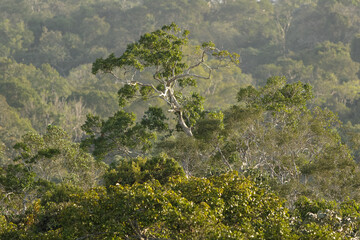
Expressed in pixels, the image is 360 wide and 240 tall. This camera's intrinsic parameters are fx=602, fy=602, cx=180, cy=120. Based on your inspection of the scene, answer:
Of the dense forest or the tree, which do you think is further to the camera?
the tree

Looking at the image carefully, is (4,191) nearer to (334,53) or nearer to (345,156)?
(345,156)

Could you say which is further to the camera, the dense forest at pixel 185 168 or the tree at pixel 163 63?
the tree at pixel 163 63

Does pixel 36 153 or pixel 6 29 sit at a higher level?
pixel 36 153

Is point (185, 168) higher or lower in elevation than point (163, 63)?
lower

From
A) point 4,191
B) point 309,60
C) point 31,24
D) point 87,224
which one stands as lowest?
point 31,24

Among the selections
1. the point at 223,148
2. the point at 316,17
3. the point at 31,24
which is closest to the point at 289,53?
the point at 316,17

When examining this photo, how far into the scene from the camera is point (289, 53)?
89.0 metres

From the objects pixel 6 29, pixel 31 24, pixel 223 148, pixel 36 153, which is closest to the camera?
pixel 223 148

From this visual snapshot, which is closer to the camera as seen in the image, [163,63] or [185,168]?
[163,63]

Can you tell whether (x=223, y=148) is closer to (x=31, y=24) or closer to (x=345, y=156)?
(x=345, y=156)

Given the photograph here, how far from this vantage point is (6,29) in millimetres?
98875

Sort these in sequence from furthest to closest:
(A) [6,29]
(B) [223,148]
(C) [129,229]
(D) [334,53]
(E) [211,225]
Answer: (A) [6,29] < (D) [334,53] < (B) [223,148] < (C) [129,229] < (E) [211,225]

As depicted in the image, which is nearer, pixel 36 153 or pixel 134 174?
pixel 134 174

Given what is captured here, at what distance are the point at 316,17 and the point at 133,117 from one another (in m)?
73.9
